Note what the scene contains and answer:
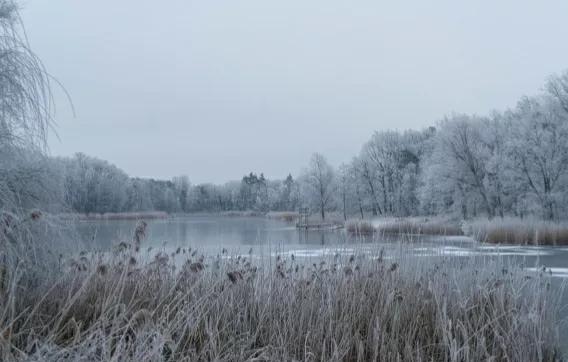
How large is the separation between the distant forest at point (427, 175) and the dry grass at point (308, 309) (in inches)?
38.1

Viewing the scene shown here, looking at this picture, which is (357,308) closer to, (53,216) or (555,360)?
(555,360)

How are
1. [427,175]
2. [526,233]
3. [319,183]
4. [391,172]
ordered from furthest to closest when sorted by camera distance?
[319,183]
[391,172]
[427,175]
[526,233]

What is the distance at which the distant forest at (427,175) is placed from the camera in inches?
199

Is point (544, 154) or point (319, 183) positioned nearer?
point (544, 154)

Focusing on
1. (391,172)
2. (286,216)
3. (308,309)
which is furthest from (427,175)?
(308,309)

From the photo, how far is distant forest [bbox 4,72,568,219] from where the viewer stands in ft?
16.6

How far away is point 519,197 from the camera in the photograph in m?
32.0

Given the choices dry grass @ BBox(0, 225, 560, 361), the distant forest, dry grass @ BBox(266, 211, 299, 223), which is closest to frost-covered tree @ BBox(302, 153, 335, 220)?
the distant forest

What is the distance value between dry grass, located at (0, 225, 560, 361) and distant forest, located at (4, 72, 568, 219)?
0.97 m

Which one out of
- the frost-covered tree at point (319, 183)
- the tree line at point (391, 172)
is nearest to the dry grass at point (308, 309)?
the tree line at point (391, 172)

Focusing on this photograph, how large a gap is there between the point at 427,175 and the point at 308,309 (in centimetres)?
3710

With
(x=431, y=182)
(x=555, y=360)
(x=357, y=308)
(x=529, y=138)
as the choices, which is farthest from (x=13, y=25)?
(x=431, y=182)

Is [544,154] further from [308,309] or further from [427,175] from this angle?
[308,309]

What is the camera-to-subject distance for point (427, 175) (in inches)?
1580
